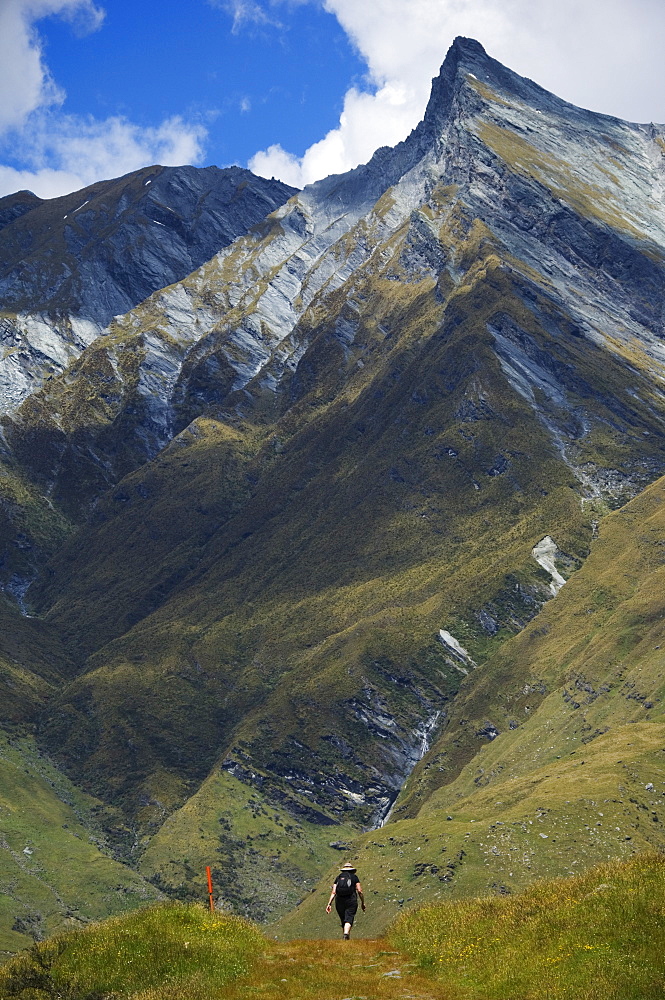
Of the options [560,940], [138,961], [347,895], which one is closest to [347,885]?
[347,895]

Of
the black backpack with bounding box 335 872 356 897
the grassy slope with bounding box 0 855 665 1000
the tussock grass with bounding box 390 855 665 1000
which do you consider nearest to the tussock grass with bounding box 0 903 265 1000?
the grassy slope with bounding box 0 855 665 1000

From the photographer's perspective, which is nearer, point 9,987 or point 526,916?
point 9,987

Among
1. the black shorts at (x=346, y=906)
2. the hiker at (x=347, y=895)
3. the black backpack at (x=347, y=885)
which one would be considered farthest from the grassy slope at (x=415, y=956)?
the black backpack at (x=347, y=885)

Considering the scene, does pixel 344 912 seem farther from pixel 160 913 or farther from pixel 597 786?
pixel 597 786

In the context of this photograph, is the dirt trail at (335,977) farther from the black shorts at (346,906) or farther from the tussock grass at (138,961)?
the black shorts at (346,906)

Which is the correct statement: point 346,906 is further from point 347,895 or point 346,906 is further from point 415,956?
point 415,956

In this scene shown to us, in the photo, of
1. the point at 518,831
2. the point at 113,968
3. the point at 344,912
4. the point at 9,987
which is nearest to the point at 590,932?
the point at 344,912
